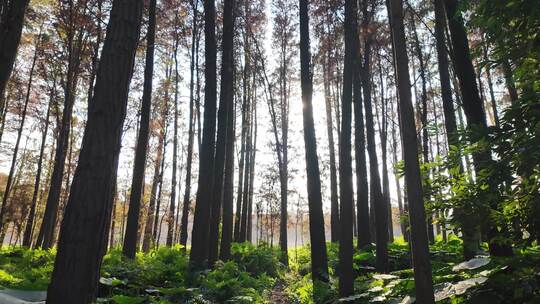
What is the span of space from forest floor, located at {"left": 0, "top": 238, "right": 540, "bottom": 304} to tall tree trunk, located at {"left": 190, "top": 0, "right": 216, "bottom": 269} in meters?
0.53

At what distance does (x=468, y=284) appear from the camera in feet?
11.3

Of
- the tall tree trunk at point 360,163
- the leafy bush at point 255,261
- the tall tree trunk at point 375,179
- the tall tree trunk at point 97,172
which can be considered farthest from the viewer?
the leafy bush at point 255,261

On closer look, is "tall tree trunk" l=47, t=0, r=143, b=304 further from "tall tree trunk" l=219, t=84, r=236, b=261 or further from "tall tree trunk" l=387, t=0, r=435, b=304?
"tall tree trunk" l=219, t=84, r=236, b=261

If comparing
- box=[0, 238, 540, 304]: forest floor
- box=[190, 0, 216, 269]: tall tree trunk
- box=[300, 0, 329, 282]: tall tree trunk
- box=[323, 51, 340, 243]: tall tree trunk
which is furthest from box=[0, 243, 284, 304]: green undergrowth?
Result: box=[323, 51, 340, 243]: tall tree trunk

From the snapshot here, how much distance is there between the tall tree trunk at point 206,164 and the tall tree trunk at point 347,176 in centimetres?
408

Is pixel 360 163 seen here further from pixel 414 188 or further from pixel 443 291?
pixel 414 188

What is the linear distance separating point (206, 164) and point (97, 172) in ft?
21.3

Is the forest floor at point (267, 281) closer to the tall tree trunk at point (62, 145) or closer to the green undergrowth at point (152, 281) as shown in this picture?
the green undergrowth at point (152, 281)

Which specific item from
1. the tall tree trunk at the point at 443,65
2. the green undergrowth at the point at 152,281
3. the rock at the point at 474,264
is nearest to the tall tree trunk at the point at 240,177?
the green undergrowth at the point at 152,281

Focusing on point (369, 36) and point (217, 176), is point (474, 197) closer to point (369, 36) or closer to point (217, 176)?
point (217, 176)

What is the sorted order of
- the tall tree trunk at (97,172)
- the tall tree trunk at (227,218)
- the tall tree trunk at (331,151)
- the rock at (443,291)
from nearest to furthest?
the tall tree trunk at (97,172)
the rock at (443,291)
the tall tree trunk at (227,218)
the tall tree trunk at (331,151)

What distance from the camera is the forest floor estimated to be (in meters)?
3.36

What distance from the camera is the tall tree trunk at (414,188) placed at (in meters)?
3.37

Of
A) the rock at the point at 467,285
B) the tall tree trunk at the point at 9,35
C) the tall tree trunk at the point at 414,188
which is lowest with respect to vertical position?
the rock at the point at 467,285
